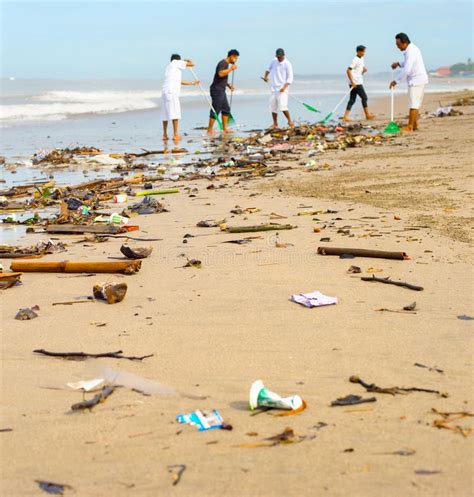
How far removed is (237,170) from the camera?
10.9 metres

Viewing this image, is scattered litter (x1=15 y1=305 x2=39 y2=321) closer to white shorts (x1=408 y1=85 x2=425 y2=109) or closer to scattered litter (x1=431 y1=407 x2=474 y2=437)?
scattered litter (x1=431 y1=407 x2=474 y2=437)

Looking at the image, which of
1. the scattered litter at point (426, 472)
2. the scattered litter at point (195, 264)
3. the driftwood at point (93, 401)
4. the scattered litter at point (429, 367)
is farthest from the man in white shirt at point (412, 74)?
the scattered litter at point (426, 472)

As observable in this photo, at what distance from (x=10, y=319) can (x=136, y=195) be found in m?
4.87

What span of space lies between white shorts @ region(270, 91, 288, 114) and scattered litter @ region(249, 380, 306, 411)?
1598cm

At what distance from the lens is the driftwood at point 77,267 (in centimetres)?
525

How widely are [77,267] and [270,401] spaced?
8.53ft

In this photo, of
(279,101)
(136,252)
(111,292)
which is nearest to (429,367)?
(111,292)

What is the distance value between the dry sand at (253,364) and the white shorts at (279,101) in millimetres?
12213

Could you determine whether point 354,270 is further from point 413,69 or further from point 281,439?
point 413,69

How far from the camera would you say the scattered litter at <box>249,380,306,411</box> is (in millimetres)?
3053

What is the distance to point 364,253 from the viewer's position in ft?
17.7

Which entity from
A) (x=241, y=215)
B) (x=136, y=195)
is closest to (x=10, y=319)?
(x=241, y=215)

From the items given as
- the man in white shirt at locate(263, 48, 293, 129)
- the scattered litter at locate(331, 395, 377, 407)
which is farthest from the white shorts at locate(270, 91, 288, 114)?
the scattered litter at locate(331, 395, 377, 407)

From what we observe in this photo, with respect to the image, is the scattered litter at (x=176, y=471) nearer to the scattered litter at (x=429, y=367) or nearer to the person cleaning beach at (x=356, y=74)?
the scattered litter at (x=429, y=367)
